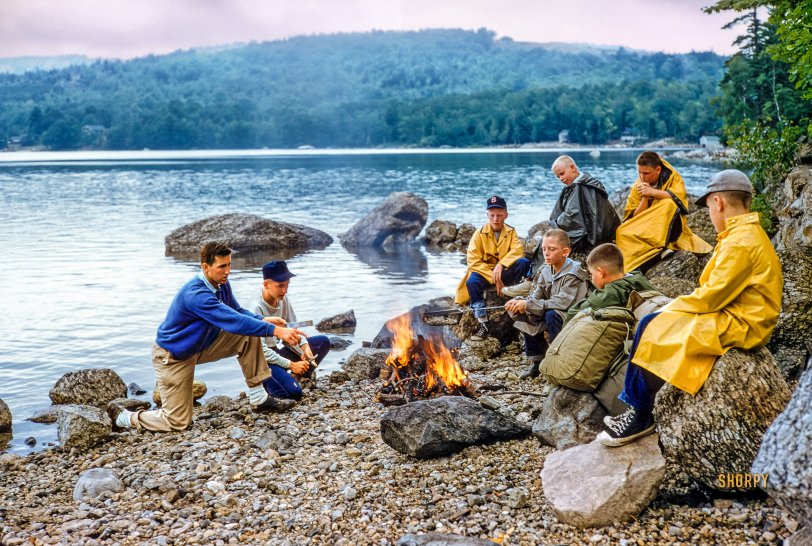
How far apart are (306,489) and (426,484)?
45.4 inches

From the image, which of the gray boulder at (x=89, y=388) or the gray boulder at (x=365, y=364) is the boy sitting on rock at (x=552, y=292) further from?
the gray boulder at (x=89, y=388)

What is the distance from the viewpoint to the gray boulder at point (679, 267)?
35.4 ft

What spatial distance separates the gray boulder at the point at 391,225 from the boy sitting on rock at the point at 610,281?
22579mm

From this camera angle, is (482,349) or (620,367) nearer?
(620,367)

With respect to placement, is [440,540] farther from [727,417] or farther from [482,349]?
[482,349]

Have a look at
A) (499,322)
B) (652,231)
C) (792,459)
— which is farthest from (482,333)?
(792,459)

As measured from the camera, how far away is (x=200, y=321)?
8.75 m

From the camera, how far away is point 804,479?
4.16 meters


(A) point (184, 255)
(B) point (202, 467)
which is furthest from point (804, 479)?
(A) point (184, 255)

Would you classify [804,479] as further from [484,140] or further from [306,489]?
[484,140]

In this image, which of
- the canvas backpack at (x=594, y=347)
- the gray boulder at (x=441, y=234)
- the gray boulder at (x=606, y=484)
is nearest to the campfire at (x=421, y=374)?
the canvas backpack at (x=594, y=347)

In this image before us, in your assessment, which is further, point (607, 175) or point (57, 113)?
point (57, 113)

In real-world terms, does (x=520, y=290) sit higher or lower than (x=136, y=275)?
higher

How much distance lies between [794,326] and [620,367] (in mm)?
2634
